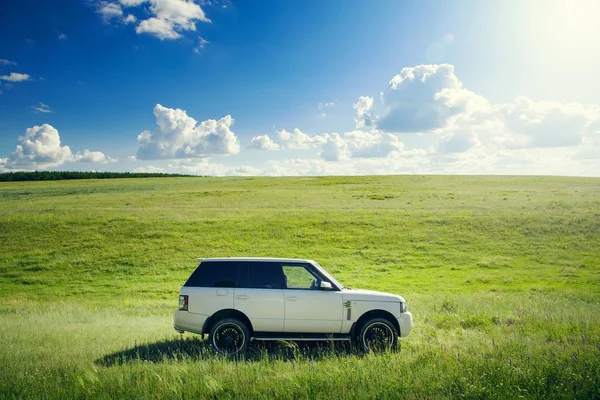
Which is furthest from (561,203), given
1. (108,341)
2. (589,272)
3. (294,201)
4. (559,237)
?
(108,341)

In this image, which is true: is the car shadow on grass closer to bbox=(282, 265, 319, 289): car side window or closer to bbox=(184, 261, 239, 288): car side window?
bbox=(282, 265, 319, 289): car side window

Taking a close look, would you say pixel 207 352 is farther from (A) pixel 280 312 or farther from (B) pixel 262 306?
(A) pixel 280 312

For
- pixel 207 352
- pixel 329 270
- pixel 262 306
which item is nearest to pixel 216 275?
pixel 262 306

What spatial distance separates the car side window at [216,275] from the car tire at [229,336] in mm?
865

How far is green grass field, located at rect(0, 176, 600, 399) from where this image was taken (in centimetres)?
787

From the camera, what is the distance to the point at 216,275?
35.1ft

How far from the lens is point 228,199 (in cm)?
6581

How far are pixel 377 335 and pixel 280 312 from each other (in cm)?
233

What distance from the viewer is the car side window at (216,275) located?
10.7 meters

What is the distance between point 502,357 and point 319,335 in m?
3.87

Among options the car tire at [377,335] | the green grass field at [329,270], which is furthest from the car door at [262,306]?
the car tire at [377,335]

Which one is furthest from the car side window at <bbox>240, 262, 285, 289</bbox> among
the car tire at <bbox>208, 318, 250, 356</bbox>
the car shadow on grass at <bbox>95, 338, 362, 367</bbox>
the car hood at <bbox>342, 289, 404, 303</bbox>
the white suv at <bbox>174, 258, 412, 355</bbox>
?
the car hood at <bbox>342, 289, 404, 303</bbox>

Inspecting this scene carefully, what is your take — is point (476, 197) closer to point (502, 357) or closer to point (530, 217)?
point (530, 217)

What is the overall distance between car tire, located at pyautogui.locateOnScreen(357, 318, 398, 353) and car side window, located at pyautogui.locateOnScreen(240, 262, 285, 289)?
84.6 inches
